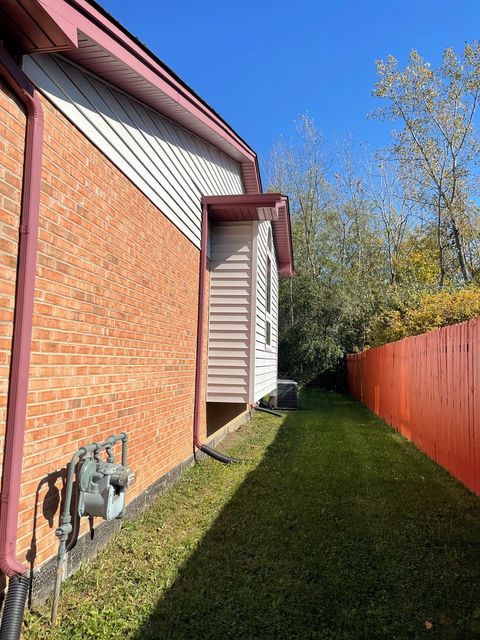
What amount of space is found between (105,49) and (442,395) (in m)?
5.74

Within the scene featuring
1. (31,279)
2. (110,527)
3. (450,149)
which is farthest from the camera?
(450,149)

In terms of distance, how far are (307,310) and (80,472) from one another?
1944cm

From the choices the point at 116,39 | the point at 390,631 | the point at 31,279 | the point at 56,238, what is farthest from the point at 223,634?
the point at 116,39

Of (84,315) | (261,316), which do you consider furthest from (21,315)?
(261,316)

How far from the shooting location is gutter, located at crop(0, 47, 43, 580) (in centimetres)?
247

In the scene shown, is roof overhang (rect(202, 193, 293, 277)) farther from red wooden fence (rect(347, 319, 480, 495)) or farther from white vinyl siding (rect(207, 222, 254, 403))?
red wooden fence (rect(347, 319, 480, 495))

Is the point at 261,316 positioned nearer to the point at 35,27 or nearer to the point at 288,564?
the point at 288,564

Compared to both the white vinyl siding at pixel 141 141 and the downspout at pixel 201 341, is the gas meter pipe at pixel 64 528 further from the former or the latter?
the downspout at pixel 201 341

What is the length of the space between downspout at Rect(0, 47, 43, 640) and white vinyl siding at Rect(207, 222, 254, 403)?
15.5 ft

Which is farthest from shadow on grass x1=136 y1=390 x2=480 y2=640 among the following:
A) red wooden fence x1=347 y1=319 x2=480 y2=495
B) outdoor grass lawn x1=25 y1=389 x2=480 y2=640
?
red wooden fence x1=347 y1=319 x2=480 y2=495

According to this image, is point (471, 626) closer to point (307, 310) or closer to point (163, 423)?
point (163, 423)

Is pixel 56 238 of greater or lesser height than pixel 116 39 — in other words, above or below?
below

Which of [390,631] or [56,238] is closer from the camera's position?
[390,631]

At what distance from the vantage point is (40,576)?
2.85m
